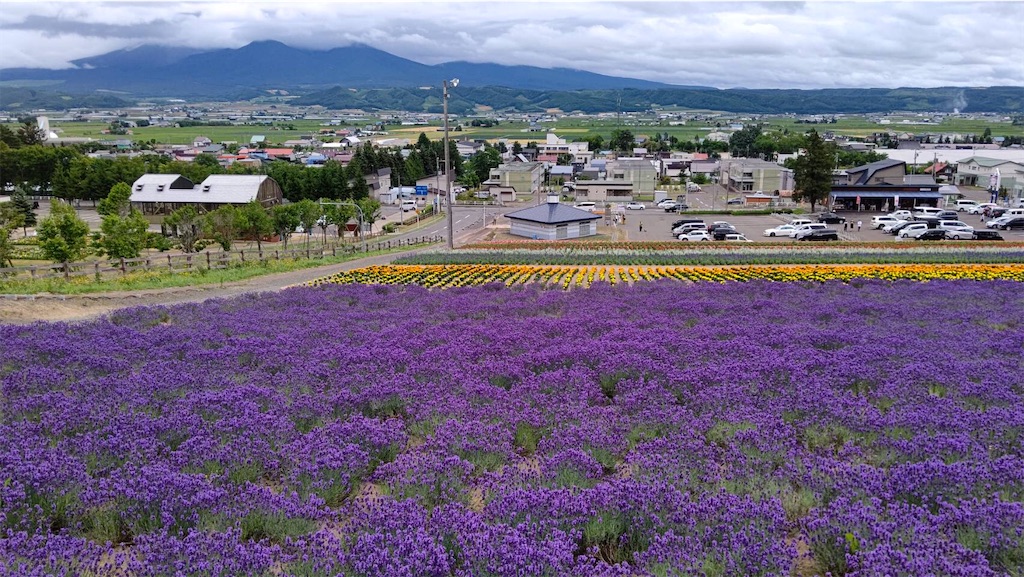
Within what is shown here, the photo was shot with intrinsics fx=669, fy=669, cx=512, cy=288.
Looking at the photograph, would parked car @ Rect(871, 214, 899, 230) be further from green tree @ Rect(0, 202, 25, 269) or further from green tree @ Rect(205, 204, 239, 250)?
green tree @ Rect(0, 202, 25, 269)

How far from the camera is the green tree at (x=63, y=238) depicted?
3591 cm

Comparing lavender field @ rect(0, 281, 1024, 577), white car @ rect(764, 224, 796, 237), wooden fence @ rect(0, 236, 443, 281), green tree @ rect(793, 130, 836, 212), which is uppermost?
green tree @ rect(793, 130, 836, 212)

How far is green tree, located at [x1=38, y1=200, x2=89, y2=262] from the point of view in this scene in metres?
35.9

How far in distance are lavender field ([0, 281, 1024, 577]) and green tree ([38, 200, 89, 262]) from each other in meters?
25.3

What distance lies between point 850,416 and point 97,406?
411 inches

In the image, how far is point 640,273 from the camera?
27.6 m

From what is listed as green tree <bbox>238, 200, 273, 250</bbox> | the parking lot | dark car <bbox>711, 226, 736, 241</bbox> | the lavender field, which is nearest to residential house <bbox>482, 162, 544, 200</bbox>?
the parking lot

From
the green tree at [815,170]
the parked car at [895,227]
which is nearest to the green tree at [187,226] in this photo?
the parked car at [895,227]

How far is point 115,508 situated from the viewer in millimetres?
6809

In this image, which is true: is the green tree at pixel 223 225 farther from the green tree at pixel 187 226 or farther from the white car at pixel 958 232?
the white car at pixel 958 232

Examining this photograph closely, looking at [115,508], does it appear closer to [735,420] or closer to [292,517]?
[292,517]

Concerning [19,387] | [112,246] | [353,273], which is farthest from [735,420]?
[112,246]

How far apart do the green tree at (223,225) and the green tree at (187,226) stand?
3.19ft

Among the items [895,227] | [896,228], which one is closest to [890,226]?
[895,227]
